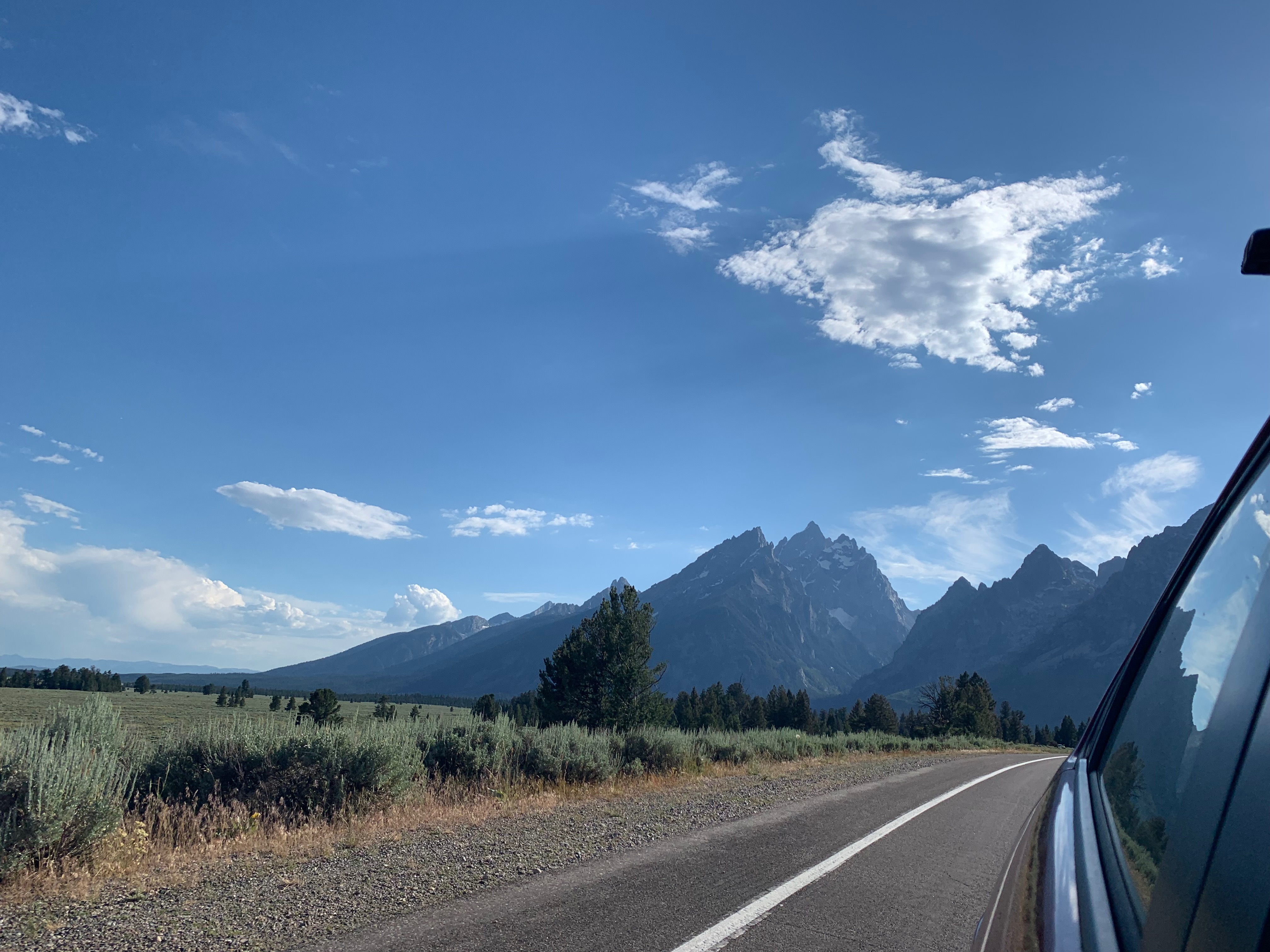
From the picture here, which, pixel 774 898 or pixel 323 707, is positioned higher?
pixel 774 898

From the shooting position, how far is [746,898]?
5.41 m

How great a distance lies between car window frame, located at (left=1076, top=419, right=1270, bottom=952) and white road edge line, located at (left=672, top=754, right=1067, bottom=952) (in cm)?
312

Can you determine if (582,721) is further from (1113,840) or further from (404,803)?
(1113,840)

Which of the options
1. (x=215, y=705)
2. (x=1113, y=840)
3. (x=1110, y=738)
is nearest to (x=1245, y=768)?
(x=1113, y=840)

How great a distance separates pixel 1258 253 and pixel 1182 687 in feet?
3.88

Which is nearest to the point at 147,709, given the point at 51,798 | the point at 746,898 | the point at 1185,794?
the point at 51,798

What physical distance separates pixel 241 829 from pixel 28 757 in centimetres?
188

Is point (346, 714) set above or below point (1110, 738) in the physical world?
below

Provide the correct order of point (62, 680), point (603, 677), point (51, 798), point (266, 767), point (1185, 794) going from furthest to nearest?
point (62, 680) → point (603, 677) → point (266, 767) → point (51, 798) → point (1185, 794)

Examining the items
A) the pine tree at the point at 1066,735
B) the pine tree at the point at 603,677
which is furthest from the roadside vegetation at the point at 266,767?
the pine tree at the point at 1066,735

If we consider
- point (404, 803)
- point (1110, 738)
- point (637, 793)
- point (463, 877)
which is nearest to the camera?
point (1110, 738)

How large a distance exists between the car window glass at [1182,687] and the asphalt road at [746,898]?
3107mm

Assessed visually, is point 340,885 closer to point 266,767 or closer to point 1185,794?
point 266,767

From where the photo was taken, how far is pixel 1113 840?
2049 millimetres
